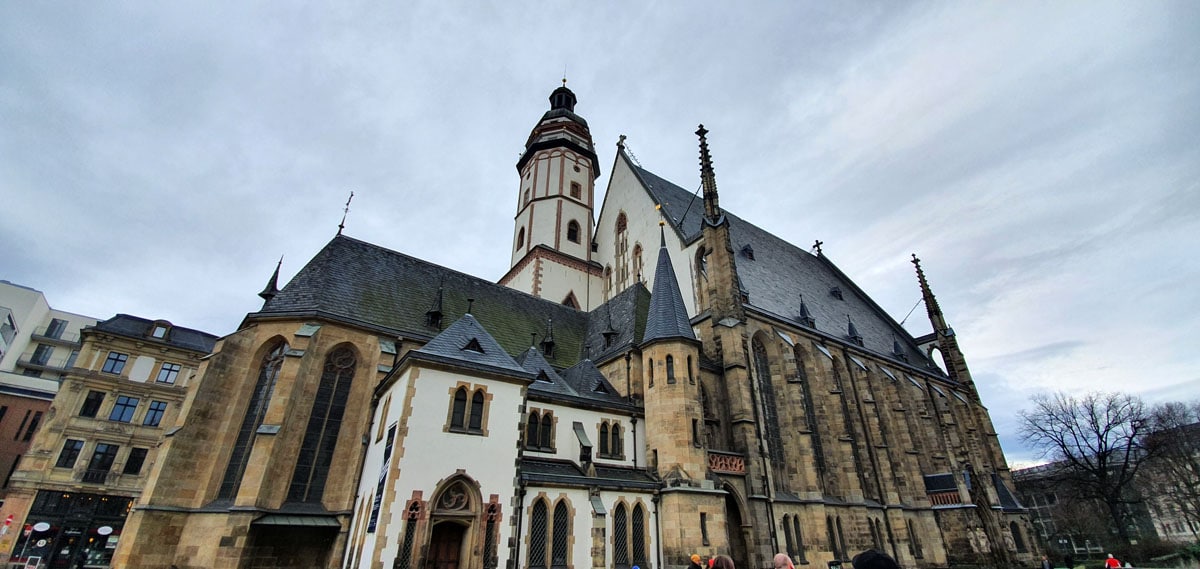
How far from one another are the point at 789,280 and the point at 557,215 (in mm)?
15173

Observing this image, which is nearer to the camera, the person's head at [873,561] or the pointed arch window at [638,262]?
the person's head at [873,561]

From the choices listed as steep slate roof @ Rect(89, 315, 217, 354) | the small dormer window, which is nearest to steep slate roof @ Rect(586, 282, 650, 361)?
steep slate roof @ Rect(89, 315, 217, 354)

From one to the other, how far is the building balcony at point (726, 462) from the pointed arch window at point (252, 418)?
14737mm

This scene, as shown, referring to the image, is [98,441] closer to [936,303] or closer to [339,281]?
[339,281]

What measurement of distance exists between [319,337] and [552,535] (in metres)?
10.3

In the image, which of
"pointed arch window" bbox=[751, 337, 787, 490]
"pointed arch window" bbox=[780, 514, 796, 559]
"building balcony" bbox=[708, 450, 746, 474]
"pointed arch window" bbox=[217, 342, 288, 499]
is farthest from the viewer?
"pointed arch window" bbox=[751, 337, 787, 490]

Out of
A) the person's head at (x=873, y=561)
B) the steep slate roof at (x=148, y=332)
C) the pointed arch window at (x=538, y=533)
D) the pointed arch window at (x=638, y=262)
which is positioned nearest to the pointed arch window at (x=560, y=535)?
the pointed arch window at (x=538, y=533)

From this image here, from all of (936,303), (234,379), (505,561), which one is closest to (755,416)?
(505,561)

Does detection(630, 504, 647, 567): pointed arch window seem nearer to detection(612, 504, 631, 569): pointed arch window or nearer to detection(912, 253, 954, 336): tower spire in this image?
detection(612, 504, 631, 569): pointed arch window

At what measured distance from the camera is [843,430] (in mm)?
23141

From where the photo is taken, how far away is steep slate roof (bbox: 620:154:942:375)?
27283mm

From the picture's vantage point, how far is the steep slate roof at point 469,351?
1460 centimetres

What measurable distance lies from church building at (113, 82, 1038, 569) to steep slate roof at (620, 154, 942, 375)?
1.33 feet

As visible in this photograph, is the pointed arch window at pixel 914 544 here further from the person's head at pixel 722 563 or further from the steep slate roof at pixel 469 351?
the person's head at pixel 722 563
